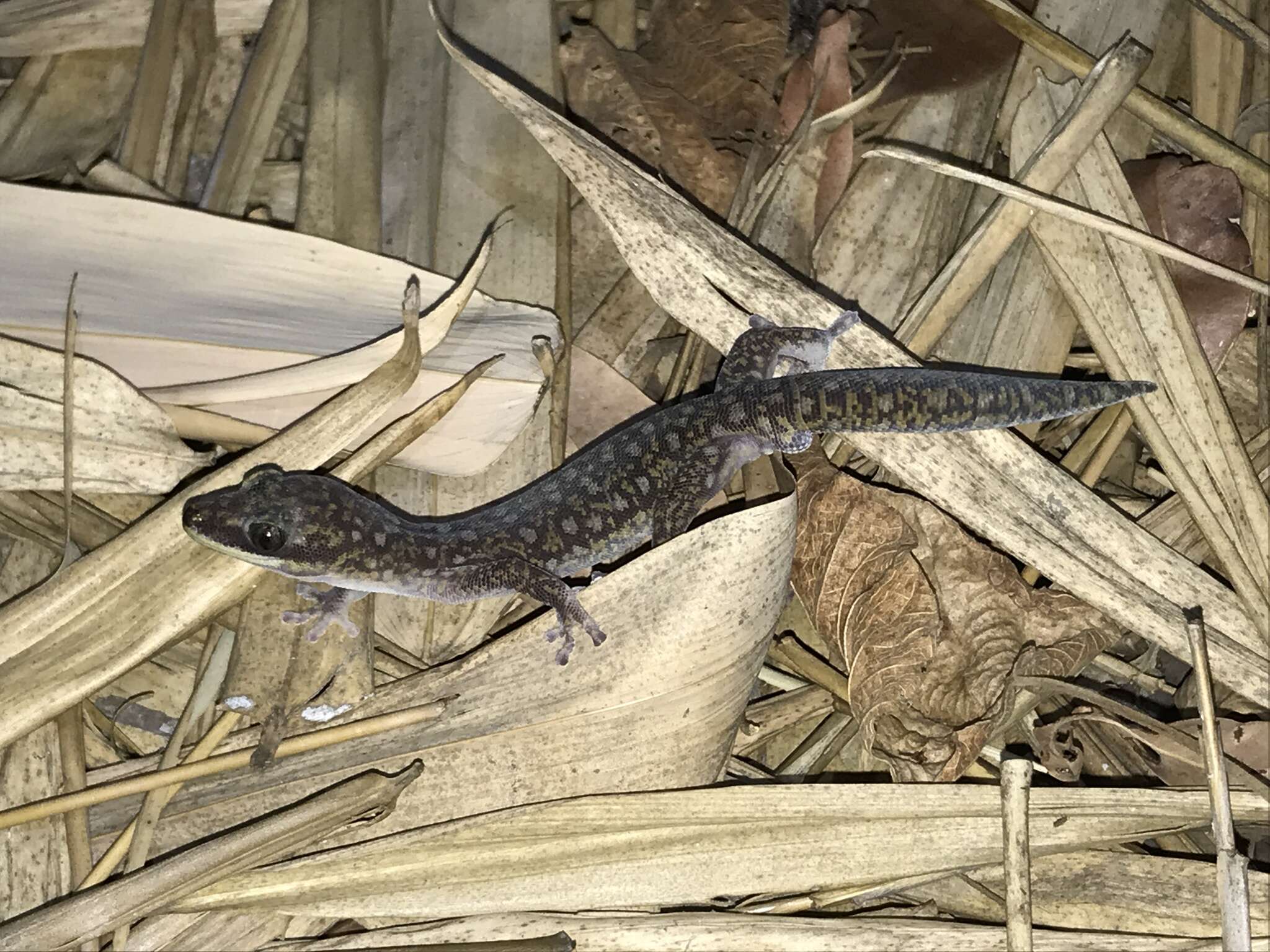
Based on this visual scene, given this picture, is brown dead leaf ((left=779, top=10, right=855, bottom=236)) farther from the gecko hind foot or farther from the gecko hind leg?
the gecko hind foot

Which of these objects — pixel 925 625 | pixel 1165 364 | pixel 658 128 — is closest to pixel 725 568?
pixel 925 625

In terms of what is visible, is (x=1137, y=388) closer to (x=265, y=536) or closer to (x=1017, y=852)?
(x=1017, y=852)

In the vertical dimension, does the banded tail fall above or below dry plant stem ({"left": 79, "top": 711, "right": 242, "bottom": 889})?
above

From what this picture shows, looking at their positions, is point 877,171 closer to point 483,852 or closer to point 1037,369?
point 1037,369

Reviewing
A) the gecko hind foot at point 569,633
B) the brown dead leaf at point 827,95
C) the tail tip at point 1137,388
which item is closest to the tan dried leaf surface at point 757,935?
the gecko hind foot at point 569,633

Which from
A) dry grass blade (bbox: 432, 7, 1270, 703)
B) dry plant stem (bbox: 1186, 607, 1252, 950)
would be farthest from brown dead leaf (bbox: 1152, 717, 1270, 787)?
dry plant stem (bbox: 1186, 607, 1252, 950)

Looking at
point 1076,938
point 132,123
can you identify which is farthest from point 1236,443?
point 132,123
